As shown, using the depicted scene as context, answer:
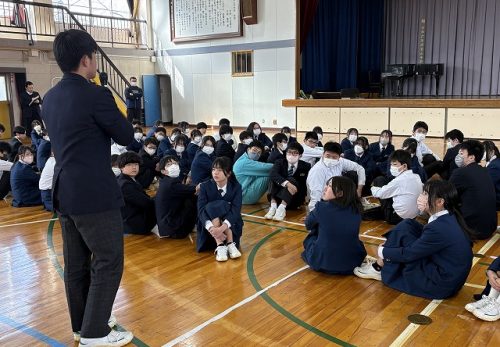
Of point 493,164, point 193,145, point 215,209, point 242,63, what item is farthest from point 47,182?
point 242,63

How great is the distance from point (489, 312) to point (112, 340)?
6.92ft

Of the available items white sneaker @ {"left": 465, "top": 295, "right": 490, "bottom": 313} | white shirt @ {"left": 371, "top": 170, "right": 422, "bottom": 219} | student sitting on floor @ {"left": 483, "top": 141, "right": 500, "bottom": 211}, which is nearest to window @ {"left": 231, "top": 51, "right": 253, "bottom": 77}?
student sitting on floor @ {"left": 483, "top": 141, "right": 500, "bottom": 211}

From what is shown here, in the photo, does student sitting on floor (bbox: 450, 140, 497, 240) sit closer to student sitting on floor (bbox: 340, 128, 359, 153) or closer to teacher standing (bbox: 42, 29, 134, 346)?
student sitting on floor (bbox: 340, 128, 359, 153)

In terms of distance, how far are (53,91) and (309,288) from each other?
6.67 ft

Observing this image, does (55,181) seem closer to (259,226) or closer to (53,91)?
(53,91)

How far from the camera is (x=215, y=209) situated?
3.73 metres

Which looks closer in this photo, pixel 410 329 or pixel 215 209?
pixel 410 329

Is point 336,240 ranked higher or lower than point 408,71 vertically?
lower

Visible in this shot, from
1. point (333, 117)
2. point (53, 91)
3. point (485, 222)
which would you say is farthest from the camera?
point (333, 117)

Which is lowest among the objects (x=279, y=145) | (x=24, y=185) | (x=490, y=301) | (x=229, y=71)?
(x=490, y=301)

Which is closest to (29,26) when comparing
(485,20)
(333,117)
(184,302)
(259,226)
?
(333,117)

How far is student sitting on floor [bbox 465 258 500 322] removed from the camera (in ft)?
8.44

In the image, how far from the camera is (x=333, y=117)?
1095cm

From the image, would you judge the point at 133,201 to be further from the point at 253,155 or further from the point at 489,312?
the point at 489,312
